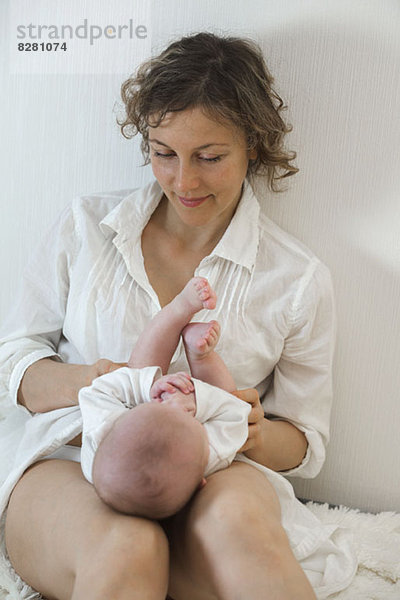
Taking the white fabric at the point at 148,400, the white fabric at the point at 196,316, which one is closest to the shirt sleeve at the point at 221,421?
the white fabric at the point at 148,400

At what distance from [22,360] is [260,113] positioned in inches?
27.6

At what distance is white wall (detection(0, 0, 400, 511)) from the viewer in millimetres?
1546

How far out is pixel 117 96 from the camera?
1.71 meters

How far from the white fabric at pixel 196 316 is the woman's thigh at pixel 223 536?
0.24m

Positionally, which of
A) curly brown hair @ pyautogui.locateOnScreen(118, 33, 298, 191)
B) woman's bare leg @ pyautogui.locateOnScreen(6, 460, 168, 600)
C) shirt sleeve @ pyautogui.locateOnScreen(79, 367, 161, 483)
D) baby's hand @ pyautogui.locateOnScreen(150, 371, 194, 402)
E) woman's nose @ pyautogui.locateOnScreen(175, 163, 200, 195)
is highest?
curly brown hair @ pyautogui.locateOnScreen(118, 33, 298, 191)

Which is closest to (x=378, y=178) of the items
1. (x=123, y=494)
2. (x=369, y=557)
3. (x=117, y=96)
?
(x=117, y=96)

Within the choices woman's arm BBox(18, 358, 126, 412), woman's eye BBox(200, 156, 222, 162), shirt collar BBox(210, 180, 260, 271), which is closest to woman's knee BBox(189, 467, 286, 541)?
woman's arm BBox(18, 358, 126, 412)

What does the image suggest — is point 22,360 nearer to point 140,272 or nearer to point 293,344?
point 140,272

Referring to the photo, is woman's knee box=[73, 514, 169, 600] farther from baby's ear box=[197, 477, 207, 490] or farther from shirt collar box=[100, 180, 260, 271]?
shirt collar box=[100, 180, 260, 271]

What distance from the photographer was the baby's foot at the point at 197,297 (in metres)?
1.23

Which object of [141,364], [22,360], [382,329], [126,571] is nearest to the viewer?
[126,571]

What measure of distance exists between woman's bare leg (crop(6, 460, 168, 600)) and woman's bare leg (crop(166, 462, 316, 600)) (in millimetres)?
66

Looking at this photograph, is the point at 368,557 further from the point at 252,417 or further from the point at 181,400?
the point at 181,400

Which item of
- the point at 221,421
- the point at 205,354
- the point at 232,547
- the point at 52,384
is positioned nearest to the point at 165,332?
the point at 205,354
